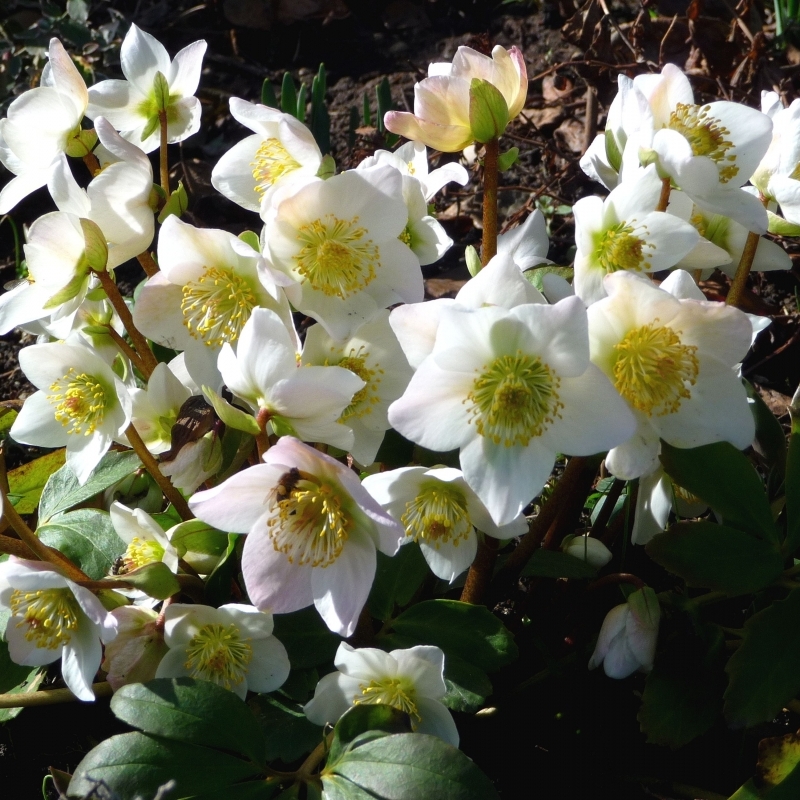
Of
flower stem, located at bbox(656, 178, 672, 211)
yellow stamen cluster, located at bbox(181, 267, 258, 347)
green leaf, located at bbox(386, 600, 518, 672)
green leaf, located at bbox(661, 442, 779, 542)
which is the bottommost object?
green leaf, located at bbox(386, 600, 518, 672)

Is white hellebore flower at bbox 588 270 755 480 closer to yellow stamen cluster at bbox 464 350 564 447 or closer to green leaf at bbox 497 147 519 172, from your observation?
yellow stamen cluster at bbox 464 350 564 447

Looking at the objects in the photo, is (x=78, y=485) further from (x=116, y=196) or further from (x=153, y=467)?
(x=116, y=196)

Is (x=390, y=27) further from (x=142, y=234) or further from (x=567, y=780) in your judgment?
(x=567, y=780)

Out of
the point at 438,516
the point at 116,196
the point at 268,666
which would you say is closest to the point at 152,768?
the point at 268,666

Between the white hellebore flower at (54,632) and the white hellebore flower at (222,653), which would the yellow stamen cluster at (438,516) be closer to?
the white hellebore flower at (222,653)

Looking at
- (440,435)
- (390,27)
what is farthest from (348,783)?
(390,27)

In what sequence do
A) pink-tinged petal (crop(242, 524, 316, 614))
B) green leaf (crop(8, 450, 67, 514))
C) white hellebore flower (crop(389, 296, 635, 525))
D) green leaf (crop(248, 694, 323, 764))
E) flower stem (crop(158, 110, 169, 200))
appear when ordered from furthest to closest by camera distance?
green leaf (crop(8, 450, 67, 514))
flower stem (crop(158, 110, 169, 200))
green leaf (crop(248, 694, 323, 764))
pink-tinged petal (crop(242, 524, 316, 614))
white hellebore flower (crop(389, 296, 635, 525))

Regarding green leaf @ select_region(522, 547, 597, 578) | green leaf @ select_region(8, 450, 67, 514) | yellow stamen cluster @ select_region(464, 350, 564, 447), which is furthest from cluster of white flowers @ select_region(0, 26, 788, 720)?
green leaf @ select_region(8, 450, 67, 514)
